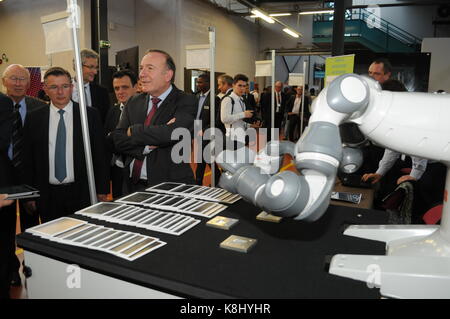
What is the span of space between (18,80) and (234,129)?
2.75m

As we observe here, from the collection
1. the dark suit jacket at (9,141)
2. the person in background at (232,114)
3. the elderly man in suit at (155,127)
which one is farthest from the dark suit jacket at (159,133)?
the person in background at (232,114)

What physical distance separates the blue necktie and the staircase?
12.6 meters

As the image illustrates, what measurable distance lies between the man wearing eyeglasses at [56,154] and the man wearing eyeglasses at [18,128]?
0.12 m

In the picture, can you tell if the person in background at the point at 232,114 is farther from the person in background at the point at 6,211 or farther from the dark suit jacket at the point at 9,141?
the person in background at the point at 6,211

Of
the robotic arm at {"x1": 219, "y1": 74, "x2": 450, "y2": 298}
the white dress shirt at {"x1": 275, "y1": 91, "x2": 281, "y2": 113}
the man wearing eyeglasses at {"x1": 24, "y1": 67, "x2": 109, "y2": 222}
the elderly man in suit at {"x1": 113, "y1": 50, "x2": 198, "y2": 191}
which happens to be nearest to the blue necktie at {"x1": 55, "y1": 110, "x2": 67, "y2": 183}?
the man wearing eyeglasses at {"x1": 24, "y1": 67, "x2": 109, "y2": 222}

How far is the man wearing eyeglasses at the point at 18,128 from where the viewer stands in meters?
2.39

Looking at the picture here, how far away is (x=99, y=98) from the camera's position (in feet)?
10.8

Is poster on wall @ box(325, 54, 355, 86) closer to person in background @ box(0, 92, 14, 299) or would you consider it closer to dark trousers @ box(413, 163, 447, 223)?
dark trousers @ box(413, 163, 447, 223)

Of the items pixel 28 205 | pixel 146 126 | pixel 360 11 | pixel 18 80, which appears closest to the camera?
pixel 146 126

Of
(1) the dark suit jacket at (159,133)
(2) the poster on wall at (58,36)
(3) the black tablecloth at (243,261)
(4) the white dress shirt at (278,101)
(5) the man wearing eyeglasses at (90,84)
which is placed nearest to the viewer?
(3) the black tablecloth at (243,261)

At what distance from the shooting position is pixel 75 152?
2.32 metres

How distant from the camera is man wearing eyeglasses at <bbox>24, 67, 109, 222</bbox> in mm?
2279
